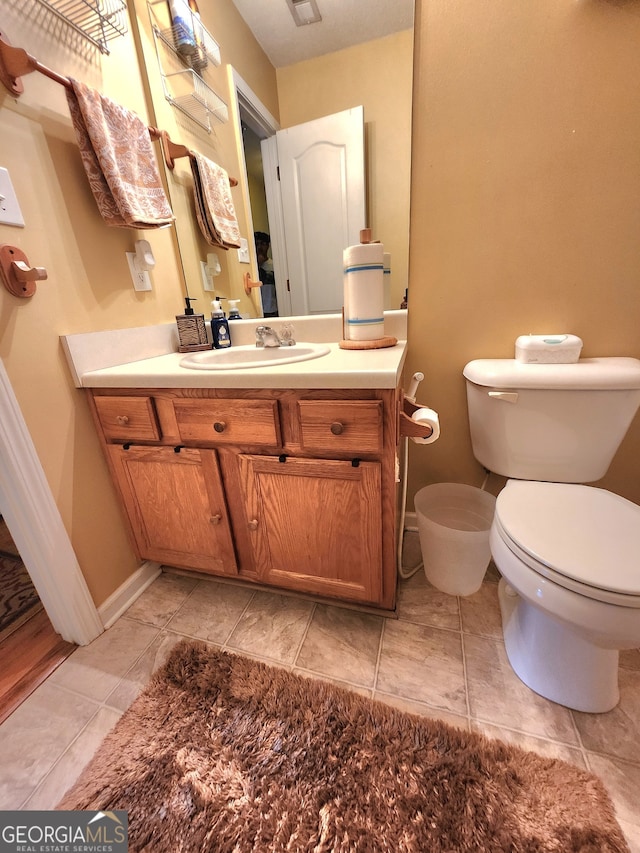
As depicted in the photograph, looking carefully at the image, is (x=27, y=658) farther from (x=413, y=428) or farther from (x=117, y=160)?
(x=117, y=160)

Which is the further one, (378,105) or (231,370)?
(378,105)

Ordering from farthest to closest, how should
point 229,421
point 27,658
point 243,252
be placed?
point 243,252 → point 27,658 → point 229,421

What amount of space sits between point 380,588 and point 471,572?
374 millimetres

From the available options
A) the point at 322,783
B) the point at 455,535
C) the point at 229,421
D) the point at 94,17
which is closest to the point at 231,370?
the point at 229,421

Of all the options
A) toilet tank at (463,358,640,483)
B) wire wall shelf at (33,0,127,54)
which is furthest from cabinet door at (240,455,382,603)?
wire wall shelf at (33,0,127,54)

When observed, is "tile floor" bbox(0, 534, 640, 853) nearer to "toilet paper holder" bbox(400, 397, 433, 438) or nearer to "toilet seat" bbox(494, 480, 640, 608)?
"toilet seat" bbox(494, 480, 640, 608)

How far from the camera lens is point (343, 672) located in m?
0.97

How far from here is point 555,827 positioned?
66cm

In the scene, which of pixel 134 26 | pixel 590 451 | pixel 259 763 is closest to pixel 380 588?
pixel 259 763

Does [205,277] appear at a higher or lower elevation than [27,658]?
higher

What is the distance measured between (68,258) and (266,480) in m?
0.87

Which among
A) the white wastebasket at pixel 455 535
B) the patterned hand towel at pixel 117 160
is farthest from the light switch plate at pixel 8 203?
the white wastebasket at pixel 455 535

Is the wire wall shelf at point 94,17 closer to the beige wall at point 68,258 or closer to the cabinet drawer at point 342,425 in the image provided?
the beige wall at point 68,258

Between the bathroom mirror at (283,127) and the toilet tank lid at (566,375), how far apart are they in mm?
426
